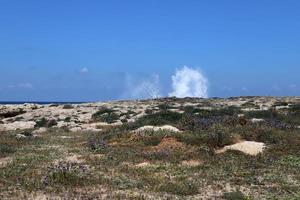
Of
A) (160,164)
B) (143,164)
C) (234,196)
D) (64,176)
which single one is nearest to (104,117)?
(143,164)

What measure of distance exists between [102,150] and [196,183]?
8.12 metres

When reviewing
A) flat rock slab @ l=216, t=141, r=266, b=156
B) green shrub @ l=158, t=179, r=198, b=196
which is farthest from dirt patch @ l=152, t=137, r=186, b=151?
green shrub @ l=158, t=179, r=198, b=196

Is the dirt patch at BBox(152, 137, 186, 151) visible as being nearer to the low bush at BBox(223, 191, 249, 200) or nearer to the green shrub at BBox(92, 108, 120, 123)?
the low bush at BBox(223, 191, 249, 200)

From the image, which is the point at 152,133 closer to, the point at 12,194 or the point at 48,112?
the point at 12,194

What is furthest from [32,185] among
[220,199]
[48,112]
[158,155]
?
[48,112]

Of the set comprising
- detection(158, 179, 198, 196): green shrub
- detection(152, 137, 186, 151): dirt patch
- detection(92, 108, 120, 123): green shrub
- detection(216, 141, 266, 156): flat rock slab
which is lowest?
detection(158, 179, 198, 196): green shrub

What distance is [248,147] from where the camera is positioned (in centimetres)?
2364

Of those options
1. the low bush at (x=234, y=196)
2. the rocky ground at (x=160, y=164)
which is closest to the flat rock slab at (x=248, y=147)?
the rocky ground at (x=160, y=164)

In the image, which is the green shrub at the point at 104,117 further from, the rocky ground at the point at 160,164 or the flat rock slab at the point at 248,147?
the flat rock slab at the point at 248,147

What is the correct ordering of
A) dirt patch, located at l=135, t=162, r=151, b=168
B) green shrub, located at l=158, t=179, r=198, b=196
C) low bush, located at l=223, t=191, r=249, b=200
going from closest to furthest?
1. low bush, located at l=223, t=191, r=249, b=200
2. green shrub, located at l=158, t=179, r=198, b=196
3. dirt patch, located at l=135, t=162, r=151, b=168

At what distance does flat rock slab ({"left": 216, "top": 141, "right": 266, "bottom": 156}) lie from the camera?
2322cm

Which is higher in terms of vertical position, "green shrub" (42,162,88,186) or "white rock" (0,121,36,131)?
"white rock" (0,121,36,131)

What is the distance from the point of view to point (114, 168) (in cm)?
1964

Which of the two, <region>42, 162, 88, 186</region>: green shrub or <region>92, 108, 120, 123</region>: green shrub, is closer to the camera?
<region>42, 162, 88, 186</region>: green shrub
